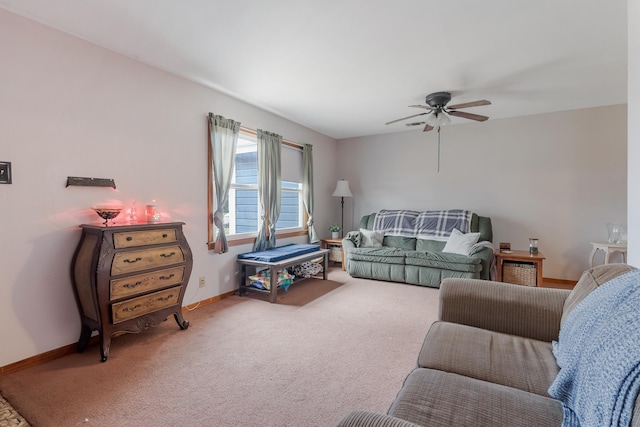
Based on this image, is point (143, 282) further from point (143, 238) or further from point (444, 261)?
point (444, 261)

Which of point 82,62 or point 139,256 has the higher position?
point 82,62

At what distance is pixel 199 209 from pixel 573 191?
4.95 meters

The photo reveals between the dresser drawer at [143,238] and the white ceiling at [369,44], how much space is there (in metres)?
1.54

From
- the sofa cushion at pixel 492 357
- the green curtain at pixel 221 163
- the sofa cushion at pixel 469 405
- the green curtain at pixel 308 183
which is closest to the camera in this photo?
the sofa cushion at pixel 469 405

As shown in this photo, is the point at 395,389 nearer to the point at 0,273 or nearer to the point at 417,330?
the point at 417,330

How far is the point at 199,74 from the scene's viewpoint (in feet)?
9.98

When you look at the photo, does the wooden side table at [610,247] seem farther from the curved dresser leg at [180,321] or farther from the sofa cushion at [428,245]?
the curved dresser leg at [180,321]

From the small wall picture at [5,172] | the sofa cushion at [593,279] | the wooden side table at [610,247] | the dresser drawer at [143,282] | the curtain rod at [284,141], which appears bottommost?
the dresser drawer at [143,282]

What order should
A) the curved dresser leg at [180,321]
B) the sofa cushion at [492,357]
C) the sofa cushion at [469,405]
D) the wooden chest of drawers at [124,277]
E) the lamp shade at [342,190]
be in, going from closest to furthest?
the sofa cushion at [469,405] < the sofa cushion at [492,357] < the wooden chest of drawers at [124,277] < the curved dresser leg at [180,321] < the lamp shade at [342,190]

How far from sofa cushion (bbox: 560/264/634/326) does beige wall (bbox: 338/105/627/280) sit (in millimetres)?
3544

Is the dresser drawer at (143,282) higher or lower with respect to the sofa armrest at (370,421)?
lower

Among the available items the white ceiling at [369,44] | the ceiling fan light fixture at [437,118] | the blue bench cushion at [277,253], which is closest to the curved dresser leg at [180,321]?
the blue bench cushion at [277,253]

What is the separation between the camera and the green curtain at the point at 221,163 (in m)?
3.41

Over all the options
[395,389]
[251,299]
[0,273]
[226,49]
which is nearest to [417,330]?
[395,389]
